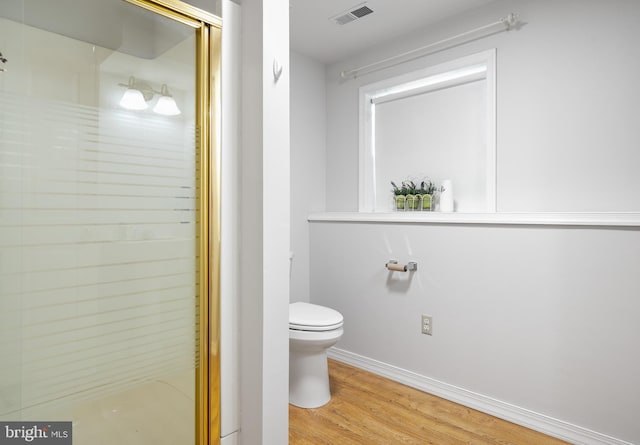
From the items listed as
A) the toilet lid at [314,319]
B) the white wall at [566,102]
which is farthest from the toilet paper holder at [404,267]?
the white wall at [566,102]

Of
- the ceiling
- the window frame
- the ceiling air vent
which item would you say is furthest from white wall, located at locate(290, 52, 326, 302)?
the ceiling air vent

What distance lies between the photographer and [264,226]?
1.31 meters

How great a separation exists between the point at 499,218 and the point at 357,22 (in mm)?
1571

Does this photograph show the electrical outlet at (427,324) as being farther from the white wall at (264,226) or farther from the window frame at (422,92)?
the white wall at (264,226)

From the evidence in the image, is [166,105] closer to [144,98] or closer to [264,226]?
[144,98]

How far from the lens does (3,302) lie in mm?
953

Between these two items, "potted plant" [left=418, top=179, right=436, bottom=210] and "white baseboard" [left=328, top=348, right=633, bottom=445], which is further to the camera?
"potted plant" [left=418, top=179, right=436, bottom=210]

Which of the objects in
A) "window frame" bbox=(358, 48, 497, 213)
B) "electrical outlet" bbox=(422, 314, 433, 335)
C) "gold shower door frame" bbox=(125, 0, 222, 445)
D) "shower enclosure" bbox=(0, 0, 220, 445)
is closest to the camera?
"shower enclosure" bbox=(0, 0, 220, 445)

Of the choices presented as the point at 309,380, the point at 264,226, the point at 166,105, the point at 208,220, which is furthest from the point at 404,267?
the point at 166,105

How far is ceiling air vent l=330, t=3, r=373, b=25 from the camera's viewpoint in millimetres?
2279

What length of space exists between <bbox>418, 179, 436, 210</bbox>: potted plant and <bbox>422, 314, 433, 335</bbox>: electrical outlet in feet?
2.39

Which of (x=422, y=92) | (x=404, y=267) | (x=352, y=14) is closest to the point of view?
(x=352, y=14)

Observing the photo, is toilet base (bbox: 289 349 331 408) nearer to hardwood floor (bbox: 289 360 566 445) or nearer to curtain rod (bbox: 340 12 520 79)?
hardwood floor (bbox: 289 360 566 445)

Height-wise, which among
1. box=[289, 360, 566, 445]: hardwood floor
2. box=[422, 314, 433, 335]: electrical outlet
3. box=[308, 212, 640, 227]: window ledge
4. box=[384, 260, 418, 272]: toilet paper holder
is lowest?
box=[289, 360, 566, 445]: hardwood floor
